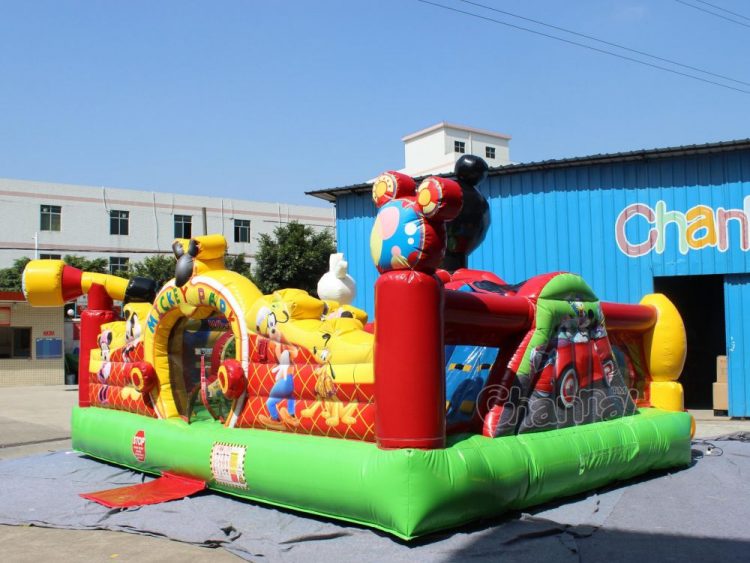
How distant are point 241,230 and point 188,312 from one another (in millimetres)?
27305

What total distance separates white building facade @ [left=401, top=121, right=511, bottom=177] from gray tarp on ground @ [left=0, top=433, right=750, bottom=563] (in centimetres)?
3031

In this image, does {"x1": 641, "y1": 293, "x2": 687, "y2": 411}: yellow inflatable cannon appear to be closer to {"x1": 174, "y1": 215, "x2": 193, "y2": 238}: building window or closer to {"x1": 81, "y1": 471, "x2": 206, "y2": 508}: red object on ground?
{"x1": 81, "y1": 471, "x2": 206, "y2": 508}: red object on ground

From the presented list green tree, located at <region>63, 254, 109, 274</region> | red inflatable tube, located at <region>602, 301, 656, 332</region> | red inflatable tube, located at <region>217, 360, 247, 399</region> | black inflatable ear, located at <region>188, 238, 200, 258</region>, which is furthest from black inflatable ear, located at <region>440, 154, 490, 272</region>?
green tree, located at <region>63, 254, 109, 274</region>

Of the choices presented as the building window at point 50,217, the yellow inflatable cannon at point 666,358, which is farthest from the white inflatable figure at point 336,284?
the building window at point 50,217

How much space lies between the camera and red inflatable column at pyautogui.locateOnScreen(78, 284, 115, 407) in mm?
8141

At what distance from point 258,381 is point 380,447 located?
5.18 ft

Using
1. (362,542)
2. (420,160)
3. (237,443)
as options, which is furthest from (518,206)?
(420,160)

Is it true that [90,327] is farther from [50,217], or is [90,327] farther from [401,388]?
[50,217]

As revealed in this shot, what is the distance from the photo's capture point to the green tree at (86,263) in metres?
26.8

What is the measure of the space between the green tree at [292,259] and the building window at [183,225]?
8.19m

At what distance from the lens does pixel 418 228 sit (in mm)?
4641

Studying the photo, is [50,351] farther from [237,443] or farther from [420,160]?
[420,160]

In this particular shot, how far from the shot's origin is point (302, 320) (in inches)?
227

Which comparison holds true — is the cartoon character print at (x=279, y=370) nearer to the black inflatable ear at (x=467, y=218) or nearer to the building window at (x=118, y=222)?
the black inflatable ear at (x=467, y=218)
